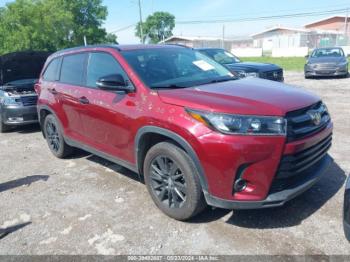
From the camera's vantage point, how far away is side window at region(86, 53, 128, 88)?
400cm

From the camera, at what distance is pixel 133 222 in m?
3.54

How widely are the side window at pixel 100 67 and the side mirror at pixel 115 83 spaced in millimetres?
142

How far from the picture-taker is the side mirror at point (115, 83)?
3.66 m

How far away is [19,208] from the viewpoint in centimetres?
399

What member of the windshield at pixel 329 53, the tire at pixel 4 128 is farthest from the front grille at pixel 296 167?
the windshield at pixel 329 53

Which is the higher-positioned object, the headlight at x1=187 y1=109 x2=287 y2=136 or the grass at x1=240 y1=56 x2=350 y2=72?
the headlight at x1=187 y1=109 x2=287 y2=136

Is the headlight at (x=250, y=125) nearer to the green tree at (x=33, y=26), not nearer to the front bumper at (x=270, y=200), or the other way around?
the front bumper at (x=270, y=200)

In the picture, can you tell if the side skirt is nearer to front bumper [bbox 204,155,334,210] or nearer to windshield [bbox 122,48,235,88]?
windshield [bbox 122,48,235,88]

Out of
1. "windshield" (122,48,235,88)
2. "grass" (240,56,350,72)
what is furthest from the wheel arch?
"grass" (240,56,350,72)

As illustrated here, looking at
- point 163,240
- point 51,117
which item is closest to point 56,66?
point 51,117

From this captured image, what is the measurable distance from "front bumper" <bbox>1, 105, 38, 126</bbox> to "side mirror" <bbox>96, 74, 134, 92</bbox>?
14.8ft

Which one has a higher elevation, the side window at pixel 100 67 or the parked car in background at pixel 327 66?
the side window at pixel 100 67

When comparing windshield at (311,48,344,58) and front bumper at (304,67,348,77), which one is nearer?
front bumper at (304,67,348,77)

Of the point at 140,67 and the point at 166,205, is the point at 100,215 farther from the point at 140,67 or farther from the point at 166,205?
the point at 140,67
